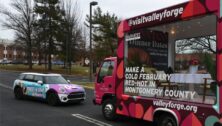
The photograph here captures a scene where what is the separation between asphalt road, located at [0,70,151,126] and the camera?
39.7ft

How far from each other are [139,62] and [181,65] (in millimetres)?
1372

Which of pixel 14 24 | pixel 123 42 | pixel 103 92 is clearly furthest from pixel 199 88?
pixel 14 24

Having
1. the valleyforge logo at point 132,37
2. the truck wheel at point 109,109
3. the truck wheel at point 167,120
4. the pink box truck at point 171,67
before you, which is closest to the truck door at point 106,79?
the pink box truck at point 171,67

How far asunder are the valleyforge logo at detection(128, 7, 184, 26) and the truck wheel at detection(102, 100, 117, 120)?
2905mm

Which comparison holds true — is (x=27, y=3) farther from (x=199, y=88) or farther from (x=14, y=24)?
(x=199, y=88)

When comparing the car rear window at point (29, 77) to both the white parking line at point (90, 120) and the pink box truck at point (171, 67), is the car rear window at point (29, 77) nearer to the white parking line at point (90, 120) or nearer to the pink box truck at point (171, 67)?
the white parking line at point (90, 120)

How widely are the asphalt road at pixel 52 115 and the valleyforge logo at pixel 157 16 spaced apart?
11.1 ft

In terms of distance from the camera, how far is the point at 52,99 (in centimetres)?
1698

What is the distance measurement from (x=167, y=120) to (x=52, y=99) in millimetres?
8512

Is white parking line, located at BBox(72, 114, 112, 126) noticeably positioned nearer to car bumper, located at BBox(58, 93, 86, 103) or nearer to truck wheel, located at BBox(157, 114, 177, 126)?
truck wheel, located at BBox(157, 114, 177, 126)

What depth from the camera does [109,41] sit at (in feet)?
184

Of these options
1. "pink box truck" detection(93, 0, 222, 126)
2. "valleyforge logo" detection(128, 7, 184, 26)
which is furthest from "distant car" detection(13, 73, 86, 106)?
"valleyforge logo" detection(128, 7, 184, 26)

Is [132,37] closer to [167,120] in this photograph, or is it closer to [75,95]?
[167,120]

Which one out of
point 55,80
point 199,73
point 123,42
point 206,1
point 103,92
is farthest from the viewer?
point 55,80
